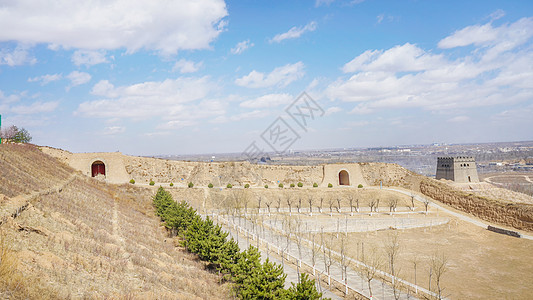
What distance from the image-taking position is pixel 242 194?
3859 cm

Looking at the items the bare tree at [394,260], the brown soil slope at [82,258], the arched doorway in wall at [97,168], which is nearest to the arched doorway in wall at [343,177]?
the bare tree at [394,260]

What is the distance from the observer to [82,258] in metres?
9.92

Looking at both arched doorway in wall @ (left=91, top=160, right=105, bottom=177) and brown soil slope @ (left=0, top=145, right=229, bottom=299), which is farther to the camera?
arched doorway in wall @ (left=91, top=160, right=105, bottom=177)

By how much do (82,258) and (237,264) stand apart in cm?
619

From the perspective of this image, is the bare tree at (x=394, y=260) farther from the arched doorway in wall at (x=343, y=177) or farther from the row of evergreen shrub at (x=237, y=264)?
Result: the arched doorway in wall at (x=343, y=177)

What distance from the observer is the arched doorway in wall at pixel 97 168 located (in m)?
43.9

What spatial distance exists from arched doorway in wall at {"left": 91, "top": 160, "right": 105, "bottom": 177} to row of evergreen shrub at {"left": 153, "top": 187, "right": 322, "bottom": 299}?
2654 centimetres

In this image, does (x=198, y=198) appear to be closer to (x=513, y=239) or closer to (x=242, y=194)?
→ (x=242, y=194)

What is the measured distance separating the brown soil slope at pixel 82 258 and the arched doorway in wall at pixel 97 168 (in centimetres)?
2614

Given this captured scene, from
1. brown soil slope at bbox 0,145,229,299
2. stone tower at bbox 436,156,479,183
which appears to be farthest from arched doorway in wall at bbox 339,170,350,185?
brown soil slope at bbox 0,145,229,299

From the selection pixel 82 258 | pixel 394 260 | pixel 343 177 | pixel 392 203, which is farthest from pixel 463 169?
pixel 82 258

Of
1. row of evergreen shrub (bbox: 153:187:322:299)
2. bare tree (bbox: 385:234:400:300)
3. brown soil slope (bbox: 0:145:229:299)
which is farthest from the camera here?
bare tree (bbox: 385:234:400:300)

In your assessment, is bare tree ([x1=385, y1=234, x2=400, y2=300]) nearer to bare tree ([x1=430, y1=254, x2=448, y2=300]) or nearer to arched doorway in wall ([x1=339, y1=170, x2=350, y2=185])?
bare tree ([x1=430, y1=254, x2=448, y2=300])

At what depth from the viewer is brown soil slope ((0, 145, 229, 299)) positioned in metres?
7.47
